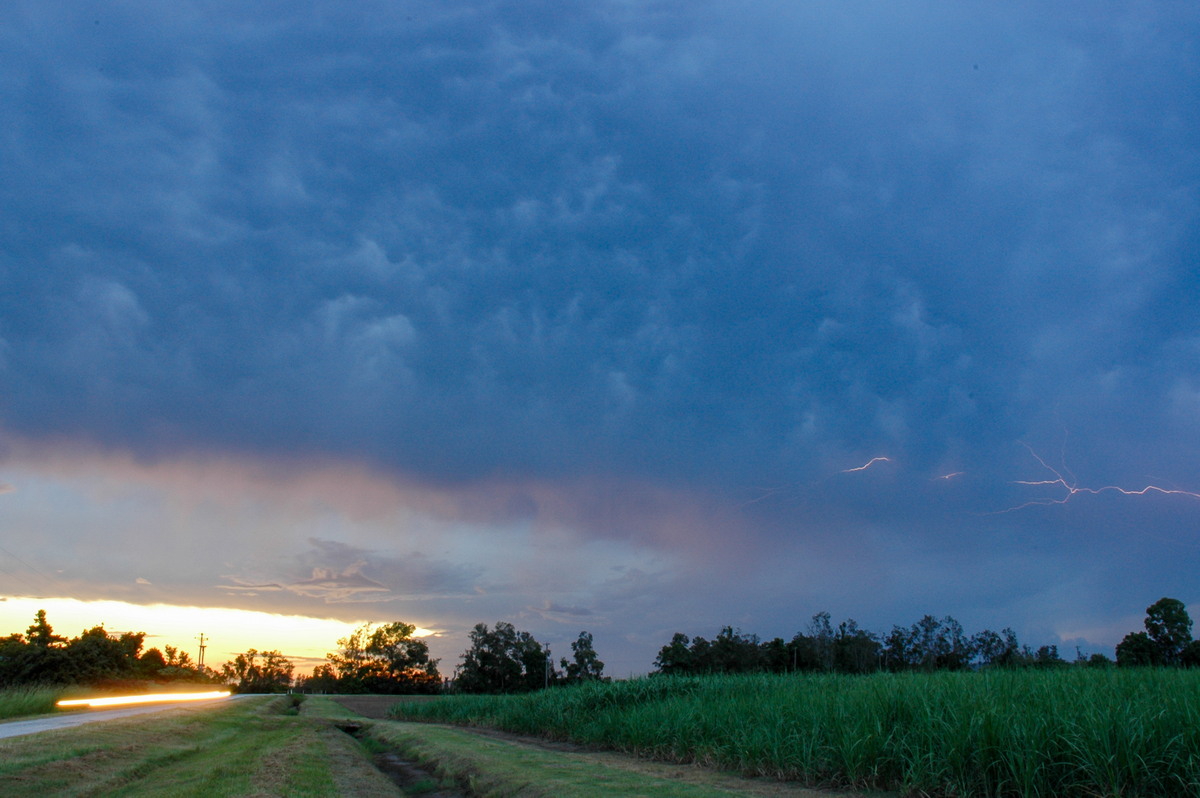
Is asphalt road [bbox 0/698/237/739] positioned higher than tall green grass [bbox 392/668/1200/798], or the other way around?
tall green grass [bbox 392/668/1200/798]

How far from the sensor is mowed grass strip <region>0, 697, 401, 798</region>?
42.3ft

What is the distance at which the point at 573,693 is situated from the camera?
3259cm

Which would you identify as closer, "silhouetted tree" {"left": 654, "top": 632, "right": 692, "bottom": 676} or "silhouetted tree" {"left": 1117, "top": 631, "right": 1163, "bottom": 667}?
"silhouetted tree" {"left": 1117, "top": 631, "right": 1163, "bottom": 667}

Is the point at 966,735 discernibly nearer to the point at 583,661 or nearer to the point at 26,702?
the point at 26,702

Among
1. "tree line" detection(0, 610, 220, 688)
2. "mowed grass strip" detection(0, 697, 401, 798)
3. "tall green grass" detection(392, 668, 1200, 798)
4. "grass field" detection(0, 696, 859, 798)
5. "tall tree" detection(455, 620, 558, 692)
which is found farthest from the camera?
"tall tree" detection(455, 620, 558, 692)

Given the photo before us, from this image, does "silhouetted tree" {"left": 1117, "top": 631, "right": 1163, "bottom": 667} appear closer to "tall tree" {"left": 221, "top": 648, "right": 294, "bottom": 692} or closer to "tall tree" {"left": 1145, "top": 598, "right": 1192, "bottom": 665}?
"tall tree" {"left": 1145, "top": 598, "right": 1192, "bottom": 665}

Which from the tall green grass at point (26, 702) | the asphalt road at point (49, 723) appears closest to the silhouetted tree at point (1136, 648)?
the asphalt road at point (49, 723)

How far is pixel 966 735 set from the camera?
34.6 feet

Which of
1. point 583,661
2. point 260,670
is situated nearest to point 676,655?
point 583,661

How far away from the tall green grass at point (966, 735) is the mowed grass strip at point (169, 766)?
8.07 metres

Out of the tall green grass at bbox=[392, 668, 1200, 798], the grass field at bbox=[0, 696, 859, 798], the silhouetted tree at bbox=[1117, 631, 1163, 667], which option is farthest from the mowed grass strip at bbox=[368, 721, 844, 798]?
the silhouetted tree at bbox=[1117, 631, 1163, 667]

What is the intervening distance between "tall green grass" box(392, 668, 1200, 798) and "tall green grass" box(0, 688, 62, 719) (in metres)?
29.4

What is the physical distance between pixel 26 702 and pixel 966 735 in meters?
41.3

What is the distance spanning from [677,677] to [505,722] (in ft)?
39.7
